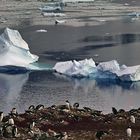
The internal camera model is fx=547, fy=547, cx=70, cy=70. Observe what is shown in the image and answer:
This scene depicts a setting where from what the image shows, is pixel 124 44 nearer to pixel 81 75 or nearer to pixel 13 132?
pixel 81 75

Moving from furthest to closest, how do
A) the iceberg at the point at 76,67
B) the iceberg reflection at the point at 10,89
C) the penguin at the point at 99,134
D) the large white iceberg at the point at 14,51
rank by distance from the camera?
the large white iceberg at the point at 14,51, the iceberg at the point at 76,67, the iceberg reflection at the point at 10,89, the penguin at the point at 99,134

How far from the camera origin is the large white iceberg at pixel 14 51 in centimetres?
1395

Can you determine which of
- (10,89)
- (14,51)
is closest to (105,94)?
(10,89)

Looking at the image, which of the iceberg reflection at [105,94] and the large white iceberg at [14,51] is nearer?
the iceberg reflection at [105,94]

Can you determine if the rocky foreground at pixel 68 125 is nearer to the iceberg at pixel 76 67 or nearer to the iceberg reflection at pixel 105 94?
the iceberg reflection at pixel 105 94

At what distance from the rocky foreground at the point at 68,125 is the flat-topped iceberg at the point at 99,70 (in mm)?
3597

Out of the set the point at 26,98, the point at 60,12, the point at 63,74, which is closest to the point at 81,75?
the point at 63,74

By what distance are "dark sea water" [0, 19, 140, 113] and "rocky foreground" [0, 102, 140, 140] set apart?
1.58 meters

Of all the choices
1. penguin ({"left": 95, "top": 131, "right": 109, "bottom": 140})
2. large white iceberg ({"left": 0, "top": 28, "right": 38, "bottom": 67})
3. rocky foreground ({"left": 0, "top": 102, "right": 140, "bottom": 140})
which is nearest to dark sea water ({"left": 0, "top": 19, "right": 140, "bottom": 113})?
large white iceberg ({"left": 0, "top": 28, "right": 38, "bottom": 67})

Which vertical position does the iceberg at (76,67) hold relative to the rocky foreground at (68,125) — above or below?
below

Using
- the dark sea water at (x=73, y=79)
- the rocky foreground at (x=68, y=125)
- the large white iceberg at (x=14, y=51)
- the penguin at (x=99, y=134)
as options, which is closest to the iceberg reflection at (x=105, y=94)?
the dark sea water at (x=73, y=79)

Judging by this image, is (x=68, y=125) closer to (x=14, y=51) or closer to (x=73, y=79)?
(x=73, y=79)

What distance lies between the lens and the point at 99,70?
1304 centimetres

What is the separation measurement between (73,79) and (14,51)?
212 centimetres
